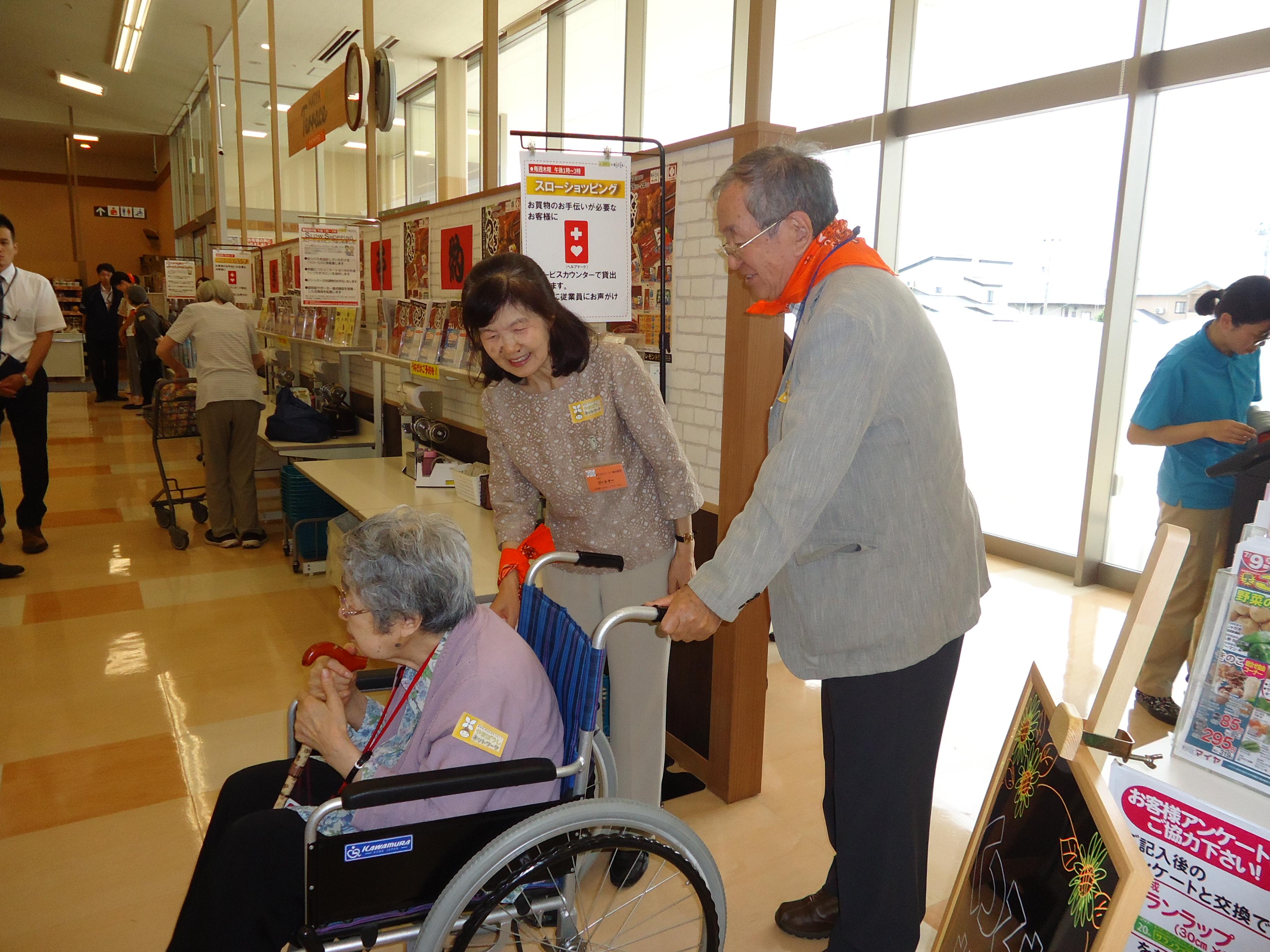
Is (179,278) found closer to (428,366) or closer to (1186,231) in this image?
(428,366)

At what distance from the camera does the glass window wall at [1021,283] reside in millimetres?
4863

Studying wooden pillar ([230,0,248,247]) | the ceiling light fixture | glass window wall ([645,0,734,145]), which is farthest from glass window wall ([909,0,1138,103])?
the ceiling light fixture

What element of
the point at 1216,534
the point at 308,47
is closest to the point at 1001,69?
the point at 1216,534

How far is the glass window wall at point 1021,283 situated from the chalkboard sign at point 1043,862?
3672 millimetres

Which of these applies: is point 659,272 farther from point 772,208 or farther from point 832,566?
point 832,566

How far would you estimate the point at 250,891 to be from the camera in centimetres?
147

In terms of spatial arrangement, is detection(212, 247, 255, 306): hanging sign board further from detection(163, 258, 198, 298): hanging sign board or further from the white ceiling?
the white ceiling

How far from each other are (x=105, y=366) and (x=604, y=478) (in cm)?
1238

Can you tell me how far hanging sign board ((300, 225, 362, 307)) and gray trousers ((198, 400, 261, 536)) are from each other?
2.66ft

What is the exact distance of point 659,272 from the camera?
281cm

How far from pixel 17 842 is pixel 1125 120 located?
220 inches

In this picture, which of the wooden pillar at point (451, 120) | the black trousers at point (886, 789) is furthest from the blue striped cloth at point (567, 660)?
the wooden pillar at point (451, 120)

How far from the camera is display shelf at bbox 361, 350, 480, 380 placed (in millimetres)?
3803

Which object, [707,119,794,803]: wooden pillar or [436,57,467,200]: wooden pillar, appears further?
[436,57,467,200]: wooden pillar
